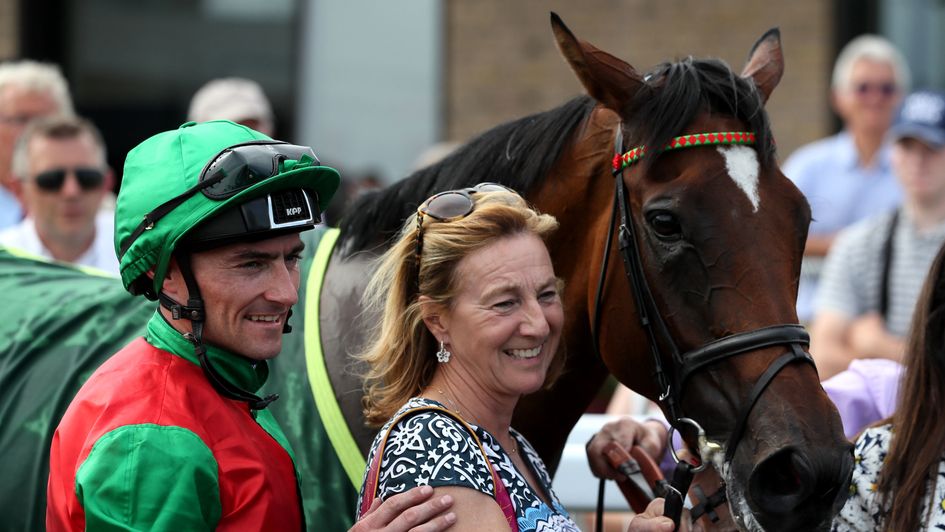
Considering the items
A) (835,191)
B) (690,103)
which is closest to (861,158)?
(835,191)

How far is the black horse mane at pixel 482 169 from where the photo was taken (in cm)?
282

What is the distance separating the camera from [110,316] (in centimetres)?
300

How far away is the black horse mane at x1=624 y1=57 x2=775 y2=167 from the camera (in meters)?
2.55

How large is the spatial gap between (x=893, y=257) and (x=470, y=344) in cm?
385

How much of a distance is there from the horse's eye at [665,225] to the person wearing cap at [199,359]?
0.69 m

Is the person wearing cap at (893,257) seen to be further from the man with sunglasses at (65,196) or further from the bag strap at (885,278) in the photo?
the man with sunglasses at (65,196)

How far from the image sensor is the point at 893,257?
219 inches

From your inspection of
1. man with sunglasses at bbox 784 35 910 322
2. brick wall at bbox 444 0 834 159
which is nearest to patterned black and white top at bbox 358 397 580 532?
man with sunglasses at bbox 784 35 910 322

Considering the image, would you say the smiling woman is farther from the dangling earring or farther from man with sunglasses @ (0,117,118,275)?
man with sunglasses @ (0,117,118,275)

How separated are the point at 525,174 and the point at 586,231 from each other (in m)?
0.19

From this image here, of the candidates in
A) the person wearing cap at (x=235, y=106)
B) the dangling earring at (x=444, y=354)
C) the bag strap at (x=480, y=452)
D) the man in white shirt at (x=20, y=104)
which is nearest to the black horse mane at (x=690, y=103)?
the dangling earring at (x=444, y=354)

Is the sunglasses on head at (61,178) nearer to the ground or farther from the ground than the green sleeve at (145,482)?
nearer to the ground

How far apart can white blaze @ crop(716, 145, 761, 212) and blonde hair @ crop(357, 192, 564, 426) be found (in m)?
0.41

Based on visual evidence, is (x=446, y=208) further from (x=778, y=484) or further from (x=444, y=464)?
(x=778, y=484)
